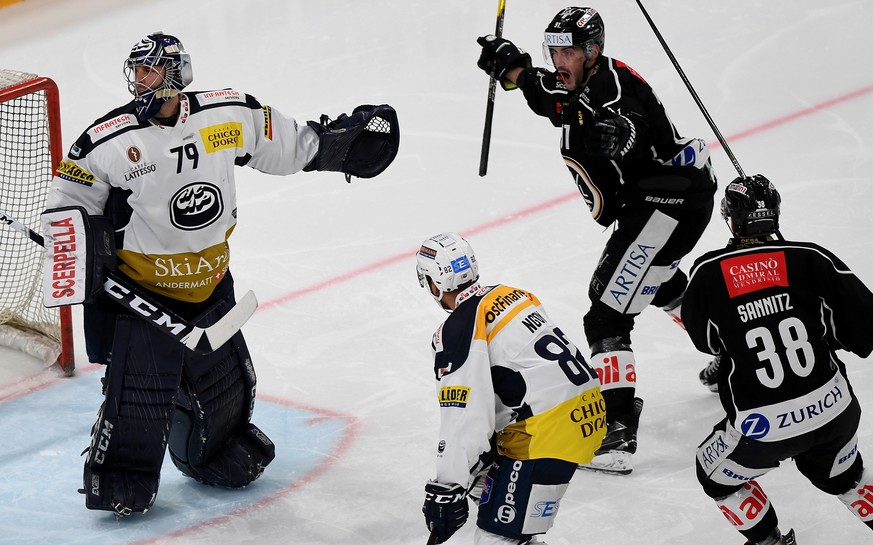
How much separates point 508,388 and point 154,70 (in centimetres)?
136

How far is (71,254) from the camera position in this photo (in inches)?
137

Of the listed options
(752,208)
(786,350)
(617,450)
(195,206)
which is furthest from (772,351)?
(195,206)

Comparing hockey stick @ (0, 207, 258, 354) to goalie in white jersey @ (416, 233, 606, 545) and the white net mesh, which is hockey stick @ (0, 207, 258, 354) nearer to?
goalie in white jersey @ (416, 233, 606, 545)

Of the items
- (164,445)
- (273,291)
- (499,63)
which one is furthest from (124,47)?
(164,445)

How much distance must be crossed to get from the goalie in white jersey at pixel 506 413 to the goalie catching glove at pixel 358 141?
927 mm

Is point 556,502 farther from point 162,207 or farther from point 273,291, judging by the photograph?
point 273,291

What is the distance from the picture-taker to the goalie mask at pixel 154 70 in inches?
138

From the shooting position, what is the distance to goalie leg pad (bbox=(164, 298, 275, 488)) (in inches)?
152

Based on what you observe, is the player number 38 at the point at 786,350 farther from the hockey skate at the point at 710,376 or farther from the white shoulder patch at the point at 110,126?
the white shoulder patch at the point at 110,126

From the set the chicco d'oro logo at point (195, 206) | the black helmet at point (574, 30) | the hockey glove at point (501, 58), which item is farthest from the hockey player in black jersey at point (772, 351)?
the chicco d'oro logo at point (195, 206)

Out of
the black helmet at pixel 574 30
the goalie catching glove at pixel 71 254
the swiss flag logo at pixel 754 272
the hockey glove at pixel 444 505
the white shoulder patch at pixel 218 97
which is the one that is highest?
the black helmet at pixel 574 30

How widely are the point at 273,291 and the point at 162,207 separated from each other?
1.71 meters

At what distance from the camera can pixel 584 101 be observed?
3.91 m

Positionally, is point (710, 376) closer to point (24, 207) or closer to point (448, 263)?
point (448, 263)
